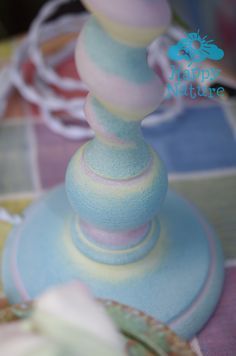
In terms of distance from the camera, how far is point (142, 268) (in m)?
0.40

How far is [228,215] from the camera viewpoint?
1.59 feet

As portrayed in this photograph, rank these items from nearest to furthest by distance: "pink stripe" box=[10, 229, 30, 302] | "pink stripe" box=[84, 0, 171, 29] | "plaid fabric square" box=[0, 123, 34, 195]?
"pink stripe" box=[84, 0, 171, 29] < "pink stripe" box=[10, 229, 30, 302] < "plaid fabric square" box=[0, 123, 34, 195]

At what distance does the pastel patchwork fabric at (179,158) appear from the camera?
1.60ft

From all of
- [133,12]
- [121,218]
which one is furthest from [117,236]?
[133,12]

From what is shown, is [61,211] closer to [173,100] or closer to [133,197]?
[133,197]

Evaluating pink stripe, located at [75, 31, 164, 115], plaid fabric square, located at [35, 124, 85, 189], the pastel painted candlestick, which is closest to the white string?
plaid fabric square, located at [35, 124, 85, 189]

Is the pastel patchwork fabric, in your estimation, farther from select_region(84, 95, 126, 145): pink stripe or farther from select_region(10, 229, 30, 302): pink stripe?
select_region(84, 95, 126, 145): pink stripe

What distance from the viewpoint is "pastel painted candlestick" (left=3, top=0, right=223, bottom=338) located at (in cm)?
31

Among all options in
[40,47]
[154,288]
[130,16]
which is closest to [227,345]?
[154,288]

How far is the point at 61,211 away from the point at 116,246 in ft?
0.23

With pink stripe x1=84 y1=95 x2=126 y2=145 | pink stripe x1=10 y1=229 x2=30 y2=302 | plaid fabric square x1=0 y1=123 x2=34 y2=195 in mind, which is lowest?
plaid fabric square x1=0 y1=123 x2=34 y2=195

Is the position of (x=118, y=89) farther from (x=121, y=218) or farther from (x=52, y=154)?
(x=52, y=154)

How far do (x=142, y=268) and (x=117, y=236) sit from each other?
31 mm

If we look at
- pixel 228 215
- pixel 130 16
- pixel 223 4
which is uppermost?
pixel 130 16
